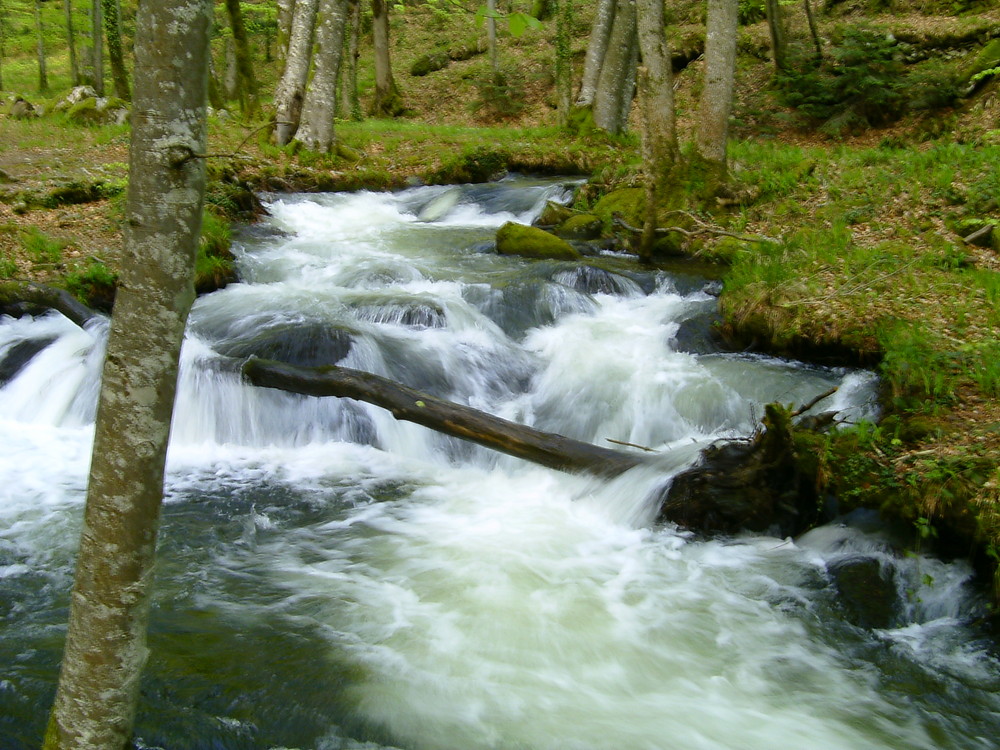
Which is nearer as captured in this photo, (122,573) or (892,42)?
(122,573)

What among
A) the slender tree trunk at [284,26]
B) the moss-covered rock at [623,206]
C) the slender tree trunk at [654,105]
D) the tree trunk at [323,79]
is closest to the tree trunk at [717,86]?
the slender tree trunk at [654,105]

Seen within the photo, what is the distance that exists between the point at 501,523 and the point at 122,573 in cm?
402

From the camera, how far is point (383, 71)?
23.9 metres

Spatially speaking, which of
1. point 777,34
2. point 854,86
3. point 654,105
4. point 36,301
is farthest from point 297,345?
point 777,34

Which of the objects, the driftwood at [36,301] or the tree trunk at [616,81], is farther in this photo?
the tree trunk at [616,81]

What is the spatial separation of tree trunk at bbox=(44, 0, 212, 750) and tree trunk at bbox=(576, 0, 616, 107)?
55.4ft

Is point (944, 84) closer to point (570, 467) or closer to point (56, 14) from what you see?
point (570, 467)

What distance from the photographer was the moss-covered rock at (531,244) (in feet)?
37.2

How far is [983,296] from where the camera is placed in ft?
24.7

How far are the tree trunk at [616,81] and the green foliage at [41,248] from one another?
12.0 meters

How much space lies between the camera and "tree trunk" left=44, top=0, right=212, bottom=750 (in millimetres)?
1977

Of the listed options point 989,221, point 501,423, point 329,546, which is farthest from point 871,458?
point 989,221

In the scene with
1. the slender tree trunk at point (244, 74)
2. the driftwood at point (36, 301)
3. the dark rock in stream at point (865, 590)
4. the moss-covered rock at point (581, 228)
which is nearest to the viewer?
the dark rock in stream at point (865, 590)

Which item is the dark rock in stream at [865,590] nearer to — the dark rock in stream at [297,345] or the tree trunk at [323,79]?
the dark rock in stream at [297,345]
